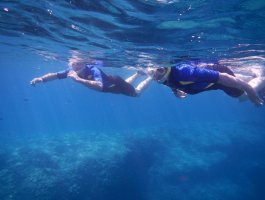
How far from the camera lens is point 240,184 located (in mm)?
25266

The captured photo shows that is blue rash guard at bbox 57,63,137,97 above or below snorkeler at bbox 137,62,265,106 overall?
below

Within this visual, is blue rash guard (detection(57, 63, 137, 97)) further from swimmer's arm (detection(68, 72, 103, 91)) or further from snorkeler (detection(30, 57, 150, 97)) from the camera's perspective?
swimmer's arm (detection(68, 72, 103, 91))

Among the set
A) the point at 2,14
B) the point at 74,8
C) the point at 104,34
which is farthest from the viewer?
the point at 104,34

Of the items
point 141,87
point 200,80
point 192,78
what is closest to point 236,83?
point 200,80

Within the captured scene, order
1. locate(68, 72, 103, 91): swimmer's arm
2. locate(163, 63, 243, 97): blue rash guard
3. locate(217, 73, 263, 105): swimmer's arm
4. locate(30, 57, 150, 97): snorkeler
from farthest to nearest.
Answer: locate(30, 57, 150, 97): snorkeler, locate(68, 72, 103, 91): swimmer's arm, locate(217, 73, 263, 105): swimmer's arm, locate(163, 63, 243, 97): blue rash guard

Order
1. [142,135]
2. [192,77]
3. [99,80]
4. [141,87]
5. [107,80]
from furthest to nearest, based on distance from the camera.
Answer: [142,135] → [141,87] → [107,80] → [99,80] → [192,77]

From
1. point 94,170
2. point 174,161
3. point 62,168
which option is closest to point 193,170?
point 174,161

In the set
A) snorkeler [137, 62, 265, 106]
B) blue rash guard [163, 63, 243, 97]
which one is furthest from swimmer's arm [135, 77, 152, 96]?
blue rash guard [163, 63, 243, 97]

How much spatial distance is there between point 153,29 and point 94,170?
44.2 ft

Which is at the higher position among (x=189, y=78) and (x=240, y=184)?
(x=189, y=78)

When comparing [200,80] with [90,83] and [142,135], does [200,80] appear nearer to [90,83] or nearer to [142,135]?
[90,83]

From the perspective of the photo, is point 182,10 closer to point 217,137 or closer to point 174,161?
point 174,161

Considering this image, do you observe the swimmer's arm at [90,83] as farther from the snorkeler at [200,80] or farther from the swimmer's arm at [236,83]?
the swimmer's arm at [236,83]

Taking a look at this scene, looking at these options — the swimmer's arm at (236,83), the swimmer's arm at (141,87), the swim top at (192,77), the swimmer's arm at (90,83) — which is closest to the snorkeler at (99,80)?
the swimmer's arm at (90,83)
